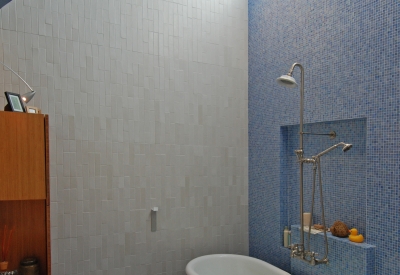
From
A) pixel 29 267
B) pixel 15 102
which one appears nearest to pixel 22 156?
pixel 15 102

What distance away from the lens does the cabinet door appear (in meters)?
1.93

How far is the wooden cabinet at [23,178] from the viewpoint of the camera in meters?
1.94

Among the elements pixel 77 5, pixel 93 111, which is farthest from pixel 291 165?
pixel 77 5

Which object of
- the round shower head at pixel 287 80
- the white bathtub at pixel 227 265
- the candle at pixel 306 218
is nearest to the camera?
the round shower head at pixel 287 80

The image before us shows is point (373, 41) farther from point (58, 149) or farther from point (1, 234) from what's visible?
point (1, 234)

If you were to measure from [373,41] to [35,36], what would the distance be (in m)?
2.37

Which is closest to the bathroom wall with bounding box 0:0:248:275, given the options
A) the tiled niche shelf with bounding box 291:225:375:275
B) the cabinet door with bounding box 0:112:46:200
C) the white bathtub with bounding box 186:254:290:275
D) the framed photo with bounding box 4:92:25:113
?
the white bathtub with bounding box 186:254:290:275

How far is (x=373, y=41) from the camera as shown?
83.2 inches

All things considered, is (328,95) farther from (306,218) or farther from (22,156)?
(22,156)

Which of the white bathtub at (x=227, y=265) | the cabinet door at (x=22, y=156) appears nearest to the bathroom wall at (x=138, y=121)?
the white bathtub at (x=227, y=265)

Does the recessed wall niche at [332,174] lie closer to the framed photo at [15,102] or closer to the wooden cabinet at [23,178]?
the wooden cabinet at [23,178]

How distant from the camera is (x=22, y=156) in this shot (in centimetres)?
197

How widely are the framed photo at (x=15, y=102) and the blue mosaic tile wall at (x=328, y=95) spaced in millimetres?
2009

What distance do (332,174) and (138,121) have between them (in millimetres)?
1618
